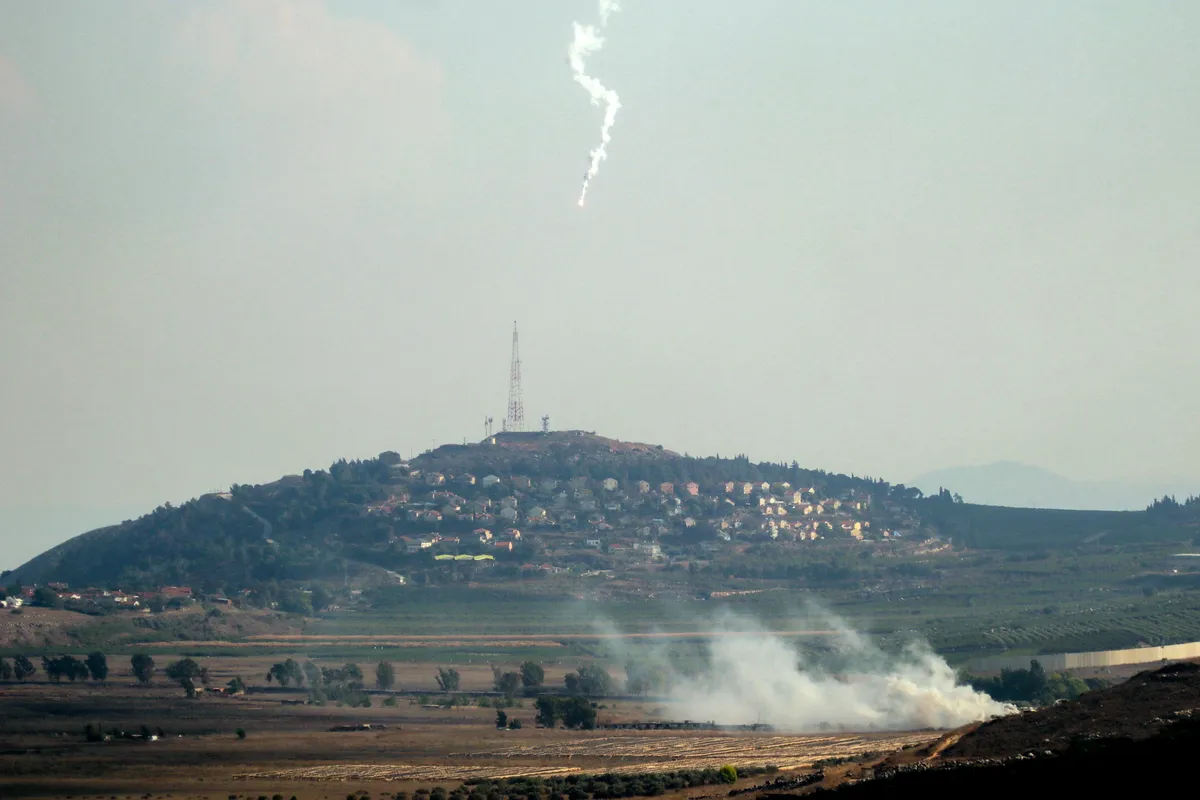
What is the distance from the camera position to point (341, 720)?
11544cm

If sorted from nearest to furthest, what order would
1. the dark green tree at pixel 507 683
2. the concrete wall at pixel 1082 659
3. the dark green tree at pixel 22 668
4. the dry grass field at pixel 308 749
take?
the dry grass field at pixel 308 749 → the concrete wall at pixel 1082 659 → the dark green tree at pixel 507 683 → the dark green tree at pixel 22 668

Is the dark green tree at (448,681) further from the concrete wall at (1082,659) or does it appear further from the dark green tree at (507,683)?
the concrete wall at (1082,659)

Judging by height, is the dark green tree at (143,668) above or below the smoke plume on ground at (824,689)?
above

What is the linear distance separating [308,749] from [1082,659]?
243 ft

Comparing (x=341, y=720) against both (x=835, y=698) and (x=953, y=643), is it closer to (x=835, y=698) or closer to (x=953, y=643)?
(x=835, y=698)

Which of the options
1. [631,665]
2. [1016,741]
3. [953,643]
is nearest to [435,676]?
[631,665]

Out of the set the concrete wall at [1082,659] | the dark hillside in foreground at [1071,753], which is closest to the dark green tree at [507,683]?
the concrete wall at [1082,659]

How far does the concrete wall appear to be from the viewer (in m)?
135

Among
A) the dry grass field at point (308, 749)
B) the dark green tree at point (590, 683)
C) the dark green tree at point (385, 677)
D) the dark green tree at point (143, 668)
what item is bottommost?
the dry grass field at point (308, 749)

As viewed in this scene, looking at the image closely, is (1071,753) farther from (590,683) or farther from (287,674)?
(287,674)

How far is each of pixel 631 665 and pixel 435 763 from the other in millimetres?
63450

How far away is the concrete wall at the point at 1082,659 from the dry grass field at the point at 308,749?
3494 cm

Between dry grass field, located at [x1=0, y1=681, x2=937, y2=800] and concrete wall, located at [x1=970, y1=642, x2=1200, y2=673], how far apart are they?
34937 millimetres

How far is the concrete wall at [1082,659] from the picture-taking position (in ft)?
443
